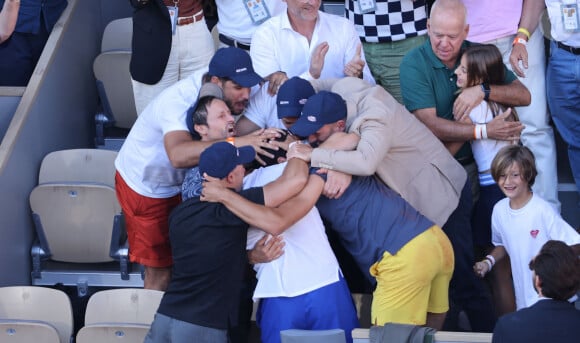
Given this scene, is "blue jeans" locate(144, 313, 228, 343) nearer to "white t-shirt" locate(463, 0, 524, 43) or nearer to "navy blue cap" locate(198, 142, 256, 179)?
"navy blue cap" locate(198, 142, 256, 179)

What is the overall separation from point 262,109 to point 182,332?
45.8 inches

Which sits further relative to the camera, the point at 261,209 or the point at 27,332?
the point at 27,332

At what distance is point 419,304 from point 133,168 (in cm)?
151

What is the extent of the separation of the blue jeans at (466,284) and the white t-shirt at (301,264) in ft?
2.16

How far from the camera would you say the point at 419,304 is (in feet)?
14.6

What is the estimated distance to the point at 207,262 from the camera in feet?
14.4

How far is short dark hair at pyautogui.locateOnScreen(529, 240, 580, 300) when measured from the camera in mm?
3746

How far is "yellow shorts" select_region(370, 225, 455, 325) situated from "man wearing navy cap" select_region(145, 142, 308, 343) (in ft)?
1.57

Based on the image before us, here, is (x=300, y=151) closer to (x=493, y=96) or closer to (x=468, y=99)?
(x=468, y=99)

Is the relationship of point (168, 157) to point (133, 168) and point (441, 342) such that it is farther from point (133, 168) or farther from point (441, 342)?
point (441, 342)

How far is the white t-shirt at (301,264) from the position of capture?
14.8ft

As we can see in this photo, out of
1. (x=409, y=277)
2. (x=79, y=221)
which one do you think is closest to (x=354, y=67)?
(x=409, y=277)

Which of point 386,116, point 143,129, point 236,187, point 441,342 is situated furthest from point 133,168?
point 441,342

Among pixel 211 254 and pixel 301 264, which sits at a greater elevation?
pixel 211 254
